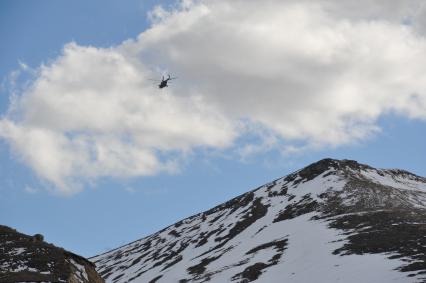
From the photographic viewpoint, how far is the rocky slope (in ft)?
110

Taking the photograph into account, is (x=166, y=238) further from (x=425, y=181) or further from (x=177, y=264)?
(x=425, y=181)

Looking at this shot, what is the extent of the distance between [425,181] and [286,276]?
8091cm

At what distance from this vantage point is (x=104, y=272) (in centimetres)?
11800

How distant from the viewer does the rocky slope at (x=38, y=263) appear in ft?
110

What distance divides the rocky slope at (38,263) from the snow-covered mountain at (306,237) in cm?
2141

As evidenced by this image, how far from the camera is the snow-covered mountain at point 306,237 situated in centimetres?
5212

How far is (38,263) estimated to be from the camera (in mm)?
36344

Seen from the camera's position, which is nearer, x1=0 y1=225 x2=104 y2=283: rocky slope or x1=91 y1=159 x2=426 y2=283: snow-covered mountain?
x1=0 y1=225 x2=104 y2=283: rocky slope

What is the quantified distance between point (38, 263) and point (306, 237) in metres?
40.9

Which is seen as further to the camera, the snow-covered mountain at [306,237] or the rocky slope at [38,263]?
the snow-covered mountain at [306,237]

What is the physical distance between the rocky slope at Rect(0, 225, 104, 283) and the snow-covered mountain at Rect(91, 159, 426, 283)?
70.2 ft

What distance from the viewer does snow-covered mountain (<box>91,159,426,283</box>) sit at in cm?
5212

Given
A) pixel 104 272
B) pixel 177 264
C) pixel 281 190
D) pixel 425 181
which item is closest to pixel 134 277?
pixel 177 264

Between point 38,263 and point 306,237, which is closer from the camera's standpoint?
point 38,263
